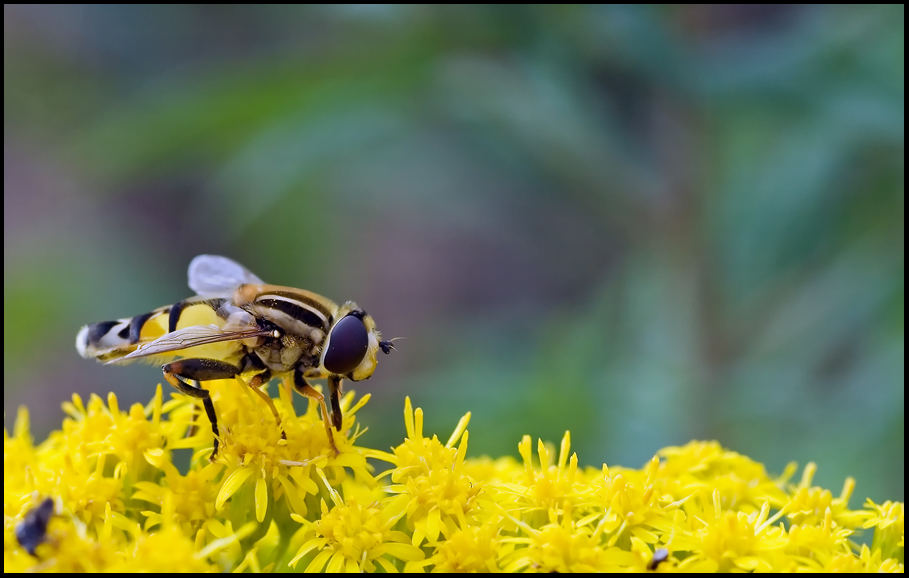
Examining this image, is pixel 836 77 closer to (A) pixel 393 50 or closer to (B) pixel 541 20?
(B) pixel 541 20

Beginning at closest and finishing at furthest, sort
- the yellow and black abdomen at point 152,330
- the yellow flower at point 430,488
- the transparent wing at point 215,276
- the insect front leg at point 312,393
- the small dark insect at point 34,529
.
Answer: the small dark insect at point 34,529 < the yellow flower at point 430,488 < the insect front leg at point 312,393 < the yellow and black abdomen at point 152,330 < the transparent wing at point 215,276

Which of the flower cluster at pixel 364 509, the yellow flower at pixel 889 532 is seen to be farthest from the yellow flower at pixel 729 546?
the yellow flower at pixel 889 532

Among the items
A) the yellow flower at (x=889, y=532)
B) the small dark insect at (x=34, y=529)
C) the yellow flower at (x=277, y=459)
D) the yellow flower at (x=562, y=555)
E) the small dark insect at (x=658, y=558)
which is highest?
the yellow flower at (x=889, y=532)

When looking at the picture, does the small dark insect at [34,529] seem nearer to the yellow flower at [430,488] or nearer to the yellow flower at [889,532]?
the yellow flower at [430,488]

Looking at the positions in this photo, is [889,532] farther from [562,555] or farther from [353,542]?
[353,542]

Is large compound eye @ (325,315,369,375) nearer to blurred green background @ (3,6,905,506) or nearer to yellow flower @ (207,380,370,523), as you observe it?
yellow flower @ (207,380,370,523)

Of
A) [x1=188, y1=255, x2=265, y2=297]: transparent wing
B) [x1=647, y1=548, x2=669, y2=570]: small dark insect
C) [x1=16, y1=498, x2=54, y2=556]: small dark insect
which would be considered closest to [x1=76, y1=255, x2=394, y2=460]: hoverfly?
[x1=188, y1=255, x2=265, y2=297]: transparent wing

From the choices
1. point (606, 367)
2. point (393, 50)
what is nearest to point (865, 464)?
point (606, 367)
